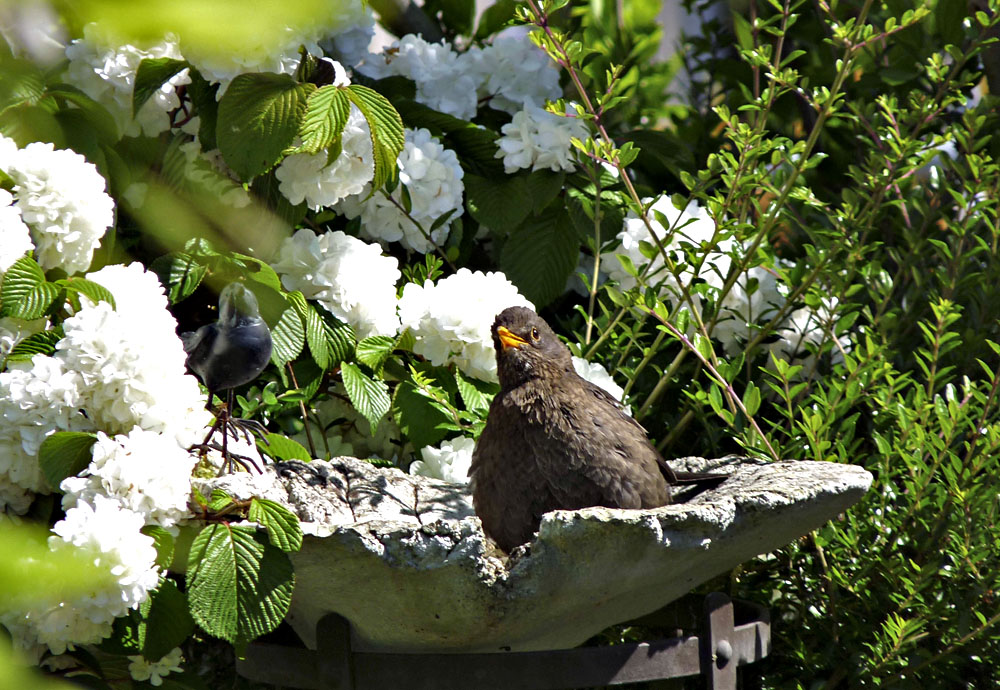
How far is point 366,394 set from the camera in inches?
72.7

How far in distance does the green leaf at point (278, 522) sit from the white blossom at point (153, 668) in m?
0.37

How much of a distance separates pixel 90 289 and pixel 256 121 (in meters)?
0.41

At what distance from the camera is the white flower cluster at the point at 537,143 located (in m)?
2.16

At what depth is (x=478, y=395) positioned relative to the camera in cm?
189

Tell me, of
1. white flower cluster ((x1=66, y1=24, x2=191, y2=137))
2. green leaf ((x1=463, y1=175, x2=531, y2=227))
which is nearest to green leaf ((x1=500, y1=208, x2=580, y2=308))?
green leaf ((x1=463, y1=175, x2=531, y2=227))

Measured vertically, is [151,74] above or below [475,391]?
above

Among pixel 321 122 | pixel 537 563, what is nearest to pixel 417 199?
pixel 321 122

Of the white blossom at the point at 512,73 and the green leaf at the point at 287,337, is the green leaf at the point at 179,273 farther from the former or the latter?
the white blossom at the point at 512,73

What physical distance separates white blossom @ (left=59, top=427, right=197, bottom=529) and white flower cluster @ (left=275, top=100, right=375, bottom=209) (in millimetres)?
618

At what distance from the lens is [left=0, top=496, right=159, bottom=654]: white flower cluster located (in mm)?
1185

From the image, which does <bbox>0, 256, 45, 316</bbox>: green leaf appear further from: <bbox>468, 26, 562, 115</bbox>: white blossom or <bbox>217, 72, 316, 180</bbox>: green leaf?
<bbox>468, 26, 562, 115</bbox>: white blossom

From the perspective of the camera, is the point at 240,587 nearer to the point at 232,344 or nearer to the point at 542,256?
the point at 232,344

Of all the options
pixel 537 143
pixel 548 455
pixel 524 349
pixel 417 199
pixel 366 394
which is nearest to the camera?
pixel 548 455

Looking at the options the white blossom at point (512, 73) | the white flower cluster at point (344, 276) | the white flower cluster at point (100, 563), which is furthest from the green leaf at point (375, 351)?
the white blossom at point (512, 73)
